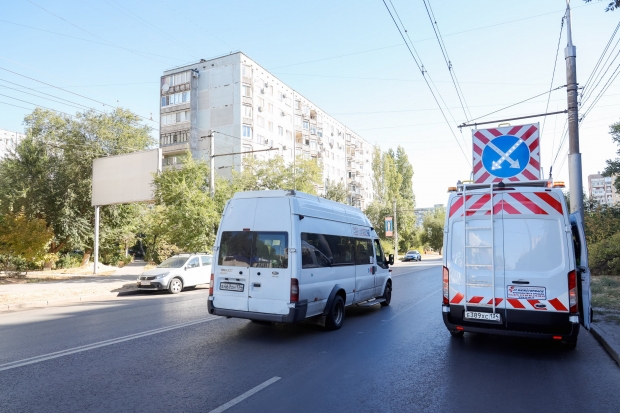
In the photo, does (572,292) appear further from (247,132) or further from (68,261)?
(247,132)

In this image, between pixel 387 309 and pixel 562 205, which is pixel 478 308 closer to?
pixel 562 205

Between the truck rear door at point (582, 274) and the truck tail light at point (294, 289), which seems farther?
the truck tail light at point (294, 289)

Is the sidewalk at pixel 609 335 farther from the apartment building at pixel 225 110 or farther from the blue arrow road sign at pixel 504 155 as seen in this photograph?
the apartment building at pixel 225 110

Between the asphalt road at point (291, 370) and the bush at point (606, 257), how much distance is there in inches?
516

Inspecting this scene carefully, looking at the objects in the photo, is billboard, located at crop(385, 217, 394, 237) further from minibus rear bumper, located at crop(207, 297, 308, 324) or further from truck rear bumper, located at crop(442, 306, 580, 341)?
truck rear bumper, located at crop(442, 306, 580, 341)

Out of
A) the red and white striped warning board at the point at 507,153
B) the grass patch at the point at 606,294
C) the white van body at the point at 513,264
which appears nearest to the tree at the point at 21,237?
the red and white striped warning board at the point at 507,153

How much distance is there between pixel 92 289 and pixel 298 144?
1775 inches

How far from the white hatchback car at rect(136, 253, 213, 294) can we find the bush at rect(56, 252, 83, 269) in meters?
17.7

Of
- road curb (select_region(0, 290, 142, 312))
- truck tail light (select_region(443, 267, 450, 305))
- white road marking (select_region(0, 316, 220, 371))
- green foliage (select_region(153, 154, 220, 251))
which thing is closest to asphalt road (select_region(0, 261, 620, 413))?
white road marking (select_region(0, 316, 220, 371))

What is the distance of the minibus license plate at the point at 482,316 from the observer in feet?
21.5

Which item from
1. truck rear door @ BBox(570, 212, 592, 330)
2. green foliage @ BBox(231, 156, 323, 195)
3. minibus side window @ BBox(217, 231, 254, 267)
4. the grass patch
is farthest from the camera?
green foliage @ BBox(231, 156, 323, 195)

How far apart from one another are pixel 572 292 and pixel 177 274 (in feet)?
47.5

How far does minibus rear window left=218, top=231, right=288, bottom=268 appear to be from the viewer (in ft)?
25.4

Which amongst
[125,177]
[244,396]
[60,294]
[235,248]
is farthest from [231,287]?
[125,177]
